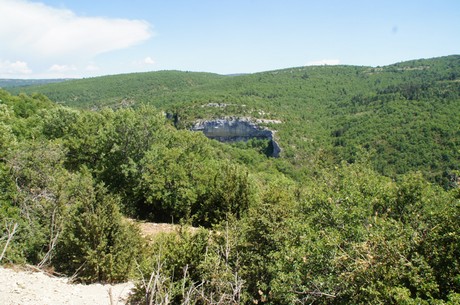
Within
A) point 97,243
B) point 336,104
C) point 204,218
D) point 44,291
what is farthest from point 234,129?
point 44,291

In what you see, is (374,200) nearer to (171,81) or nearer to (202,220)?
(202,220)

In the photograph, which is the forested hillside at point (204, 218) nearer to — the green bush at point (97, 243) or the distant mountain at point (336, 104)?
the green bush at point (97, 243)

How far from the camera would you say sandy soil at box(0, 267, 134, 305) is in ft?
26.8

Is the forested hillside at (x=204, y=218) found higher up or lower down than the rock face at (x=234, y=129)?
higher up

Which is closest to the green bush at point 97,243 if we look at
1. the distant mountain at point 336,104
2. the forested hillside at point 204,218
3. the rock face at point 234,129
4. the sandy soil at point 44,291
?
the forested hillside at point 204,218

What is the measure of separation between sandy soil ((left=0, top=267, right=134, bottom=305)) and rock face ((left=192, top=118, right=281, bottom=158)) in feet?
264

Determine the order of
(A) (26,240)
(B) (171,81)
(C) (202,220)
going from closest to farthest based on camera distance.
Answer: (A) (26,240) → (C) (202,220) → (B) (171,81)

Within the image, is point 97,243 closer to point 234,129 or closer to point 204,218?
point 204,218

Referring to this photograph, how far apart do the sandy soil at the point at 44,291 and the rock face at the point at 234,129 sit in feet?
264

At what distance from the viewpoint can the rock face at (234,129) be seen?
92.1 metres

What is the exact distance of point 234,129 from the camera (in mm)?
97688

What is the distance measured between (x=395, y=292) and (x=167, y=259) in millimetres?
6356

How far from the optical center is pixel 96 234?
10.5m

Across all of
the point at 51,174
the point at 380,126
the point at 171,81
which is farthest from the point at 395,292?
the point at 171,81
